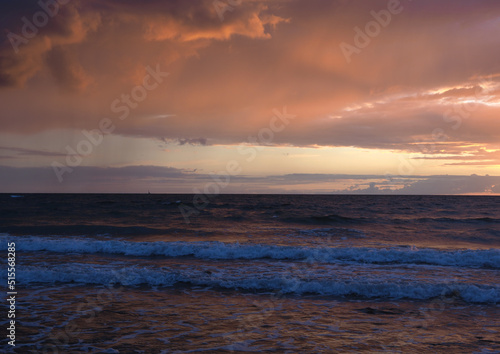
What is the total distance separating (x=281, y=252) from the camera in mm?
19469

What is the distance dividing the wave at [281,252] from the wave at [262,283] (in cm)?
456

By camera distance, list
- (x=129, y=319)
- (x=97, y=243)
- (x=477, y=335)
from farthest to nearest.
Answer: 1. (x=97, y=243)
2. (x=129, y=319)
3. (x=477, y=335)

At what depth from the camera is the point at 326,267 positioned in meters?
16.3

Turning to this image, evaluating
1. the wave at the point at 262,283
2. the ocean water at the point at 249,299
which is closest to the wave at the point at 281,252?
the ocean water at the point at 249,299

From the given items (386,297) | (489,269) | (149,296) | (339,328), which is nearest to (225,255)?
(149,296)

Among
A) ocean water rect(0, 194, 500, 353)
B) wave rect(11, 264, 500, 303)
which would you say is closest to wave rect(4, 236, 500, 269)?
ocean water rect(0, 194, 500, 353)

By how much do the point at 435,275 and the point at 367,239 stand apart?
1149cm

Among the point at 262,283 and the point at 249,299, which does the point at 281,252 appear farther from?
the point at 249,299

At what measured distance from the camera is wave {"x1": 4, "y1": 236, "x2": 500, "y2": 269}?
18152 millimetres

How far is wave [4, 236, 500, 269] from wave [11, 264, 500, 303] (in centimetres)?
456

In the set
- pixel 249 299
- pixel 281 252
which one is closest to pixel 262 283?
pixel 249 299

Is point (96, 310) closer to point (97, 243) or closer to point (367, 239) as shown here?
point (97, 243)

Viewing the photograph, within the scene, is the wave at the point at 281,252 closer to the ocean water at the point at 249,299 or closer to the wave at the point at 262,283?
the ocean water at the point at 249,299

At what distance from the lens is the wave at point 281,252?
18.2m
